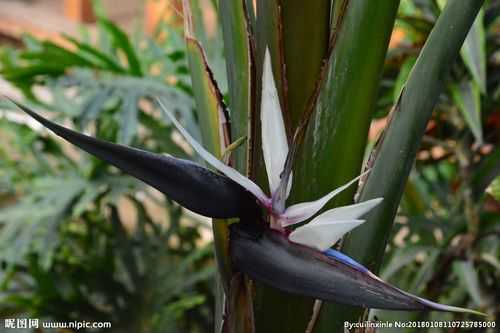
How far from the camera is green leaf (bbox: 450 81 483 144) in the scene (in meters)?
0.72

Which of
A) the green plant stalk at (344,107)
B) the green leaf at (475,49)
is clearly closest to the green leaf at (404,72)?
the green leaf at (475,49)

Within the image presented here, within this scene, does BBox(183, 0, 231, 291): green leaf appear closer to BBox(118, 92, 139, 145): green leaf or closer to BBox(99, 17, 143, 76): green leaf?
BBox(118, 92, 139, 145): green leaf

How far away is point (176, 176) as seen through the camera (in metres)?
0.30

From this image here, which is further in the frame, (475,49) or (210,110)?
(475,49)

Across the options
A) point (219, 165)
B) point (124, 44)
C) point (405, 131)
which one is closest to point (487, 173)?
point (405, 131)

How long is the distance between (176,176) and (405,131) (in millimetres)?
160

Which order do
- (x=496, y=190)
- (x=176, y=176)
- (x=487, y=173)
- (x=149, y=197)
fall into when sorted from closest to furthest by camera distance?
1. (x=176, y=176)
2. (x=496, y=190)
3. (x=487, y=173)
4. (x=149, y=197)

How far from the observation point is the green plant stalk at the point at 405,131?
36 cm

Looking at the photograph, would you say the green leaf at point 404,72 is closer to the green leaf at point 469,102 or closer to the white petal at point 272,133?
the green leaf at point 469,102

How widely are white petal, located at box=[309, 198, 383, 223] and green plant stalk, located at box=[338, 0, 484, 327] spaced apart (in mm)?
78

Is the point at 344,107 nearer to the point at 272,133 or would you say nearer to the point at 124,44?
the point at 272,133

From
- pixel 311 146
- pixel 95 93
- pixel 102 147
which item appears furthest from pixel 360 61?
pixel 95 93

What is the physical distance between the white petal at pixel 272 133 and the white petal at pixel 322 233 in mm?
30

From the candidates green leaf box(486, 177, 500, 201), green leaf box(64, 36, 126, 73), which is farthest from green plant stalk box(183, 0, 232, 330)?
green leaf box(64, 36, 126, 73)
